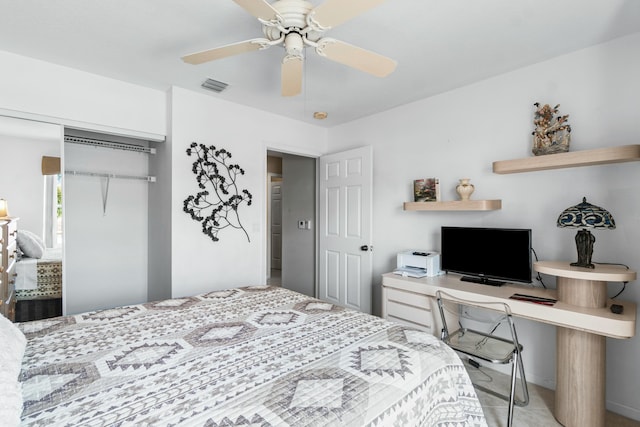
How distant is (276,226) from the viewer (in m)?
6.67

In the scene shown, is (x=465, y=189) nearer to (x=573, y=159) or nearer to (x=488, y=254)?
(x=488, y=254)

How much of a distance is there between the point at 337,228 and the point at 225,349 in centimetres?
267

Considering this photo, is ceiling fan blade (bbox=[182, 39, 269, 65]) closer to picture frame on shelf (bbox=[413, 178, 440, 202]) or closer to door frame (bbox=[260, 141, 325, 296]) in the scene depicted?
door frame (bbox=[260, 141, 325, 296])

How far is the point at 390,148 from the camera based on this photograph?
3.53 metres

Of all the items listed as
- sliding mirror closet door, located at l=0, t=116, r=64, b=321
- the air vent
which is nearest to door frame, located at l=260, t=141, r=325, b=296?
the air vent

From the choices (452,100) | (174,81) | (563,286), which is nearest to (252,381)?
(563,286)

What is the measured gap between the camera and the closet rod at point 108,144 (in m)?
2.90

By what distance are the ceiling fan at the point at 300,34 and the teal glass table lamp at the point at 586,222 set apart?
1.47 metres

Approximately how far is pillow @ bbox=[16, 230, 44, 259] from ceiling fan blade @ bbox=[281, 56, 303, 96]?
7.42ft

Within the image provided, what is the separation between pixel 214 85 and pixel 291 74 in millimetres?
1310

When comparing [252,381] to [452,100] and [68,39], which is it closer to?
[68,39]

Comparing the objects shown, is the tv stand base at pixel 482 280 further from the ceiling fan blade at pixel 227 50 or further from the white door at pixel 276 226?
the white door at pixel 276 226

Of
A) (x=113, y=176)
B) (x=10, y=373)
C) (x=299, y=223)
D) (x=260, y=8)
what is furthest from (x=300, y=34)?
(x=299, y=223)

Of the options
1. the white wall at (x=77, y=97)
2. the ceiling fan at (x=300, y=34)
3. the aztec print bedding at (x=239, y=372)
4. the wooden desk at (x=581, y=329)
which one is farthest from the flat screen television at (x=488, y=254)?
the white wall at (x=77, y=97)
